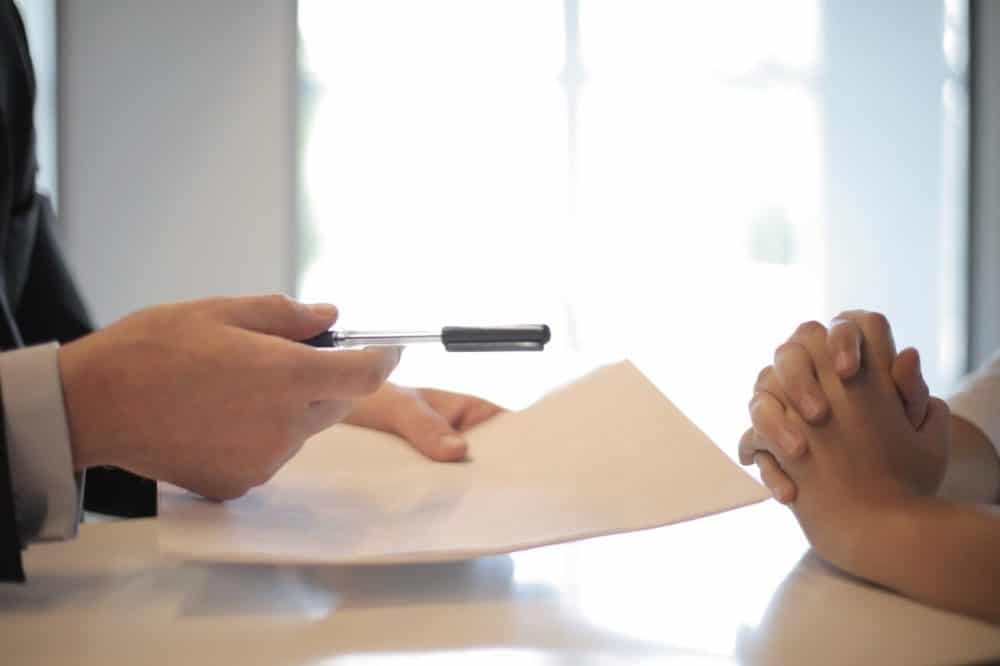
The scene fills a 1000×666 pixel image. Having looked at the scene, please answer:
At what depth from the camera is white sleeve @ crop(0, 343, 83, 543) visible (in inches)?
14.9

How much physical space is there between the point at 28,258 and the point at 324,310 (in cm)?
47

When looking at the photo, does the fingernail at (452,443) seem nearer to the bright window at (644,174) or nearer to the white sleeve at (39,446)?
the white sleeve at (39,446)

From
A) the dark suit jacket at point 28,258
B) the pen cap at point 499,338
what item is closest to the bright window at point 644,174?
the dark suit jacket at point 28,258

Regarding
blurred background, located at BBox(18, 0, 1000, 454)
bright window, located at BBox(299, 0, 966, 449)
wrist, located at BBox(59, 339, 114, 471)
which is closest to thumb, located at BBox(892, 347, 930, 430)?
wrist, located at BBox(59, 339, 114, 471)

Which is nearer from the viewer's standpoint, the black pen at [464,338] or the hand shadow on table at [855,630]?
the hand shadow on table at [855,630]

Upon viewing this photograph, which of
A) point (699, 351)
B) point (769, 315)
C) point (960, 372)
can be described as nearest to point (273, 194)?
point (699, 351)

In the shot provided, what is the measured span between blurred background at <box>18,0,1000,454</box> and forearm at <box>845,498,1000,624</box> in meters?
1.63

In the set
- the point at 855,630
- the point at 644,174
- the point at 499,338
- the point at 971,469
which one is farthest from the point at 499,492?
the point at 644,174

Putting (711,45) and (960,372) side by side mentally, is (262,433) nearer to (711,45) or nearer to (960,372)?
(711,45)

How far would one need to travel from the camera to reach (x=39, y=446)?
384mm

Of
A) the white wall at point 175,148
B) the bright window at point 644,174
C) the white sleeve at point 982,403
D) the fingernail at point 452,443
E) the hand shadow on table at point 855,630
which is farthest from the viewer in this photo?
the bright window at point 644,174

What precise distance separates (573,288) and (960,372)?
5.25ft

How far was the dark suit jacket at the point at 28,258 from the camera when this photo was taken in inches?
24.7

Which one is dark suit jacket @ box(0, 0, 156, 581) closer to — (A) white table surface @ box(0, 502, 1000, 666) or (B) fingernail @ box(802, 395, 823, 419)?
(A) white table surface @ box(0, 502, 1000, 666)
